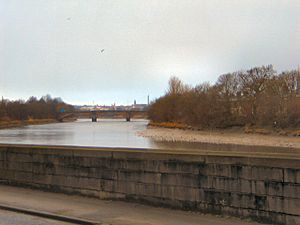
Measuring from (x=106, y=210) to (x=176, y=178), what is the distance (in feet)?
5.08

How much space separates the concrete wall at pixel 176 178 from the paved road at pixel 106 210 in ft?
0.78

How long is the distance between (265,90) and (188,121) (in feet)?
63.6

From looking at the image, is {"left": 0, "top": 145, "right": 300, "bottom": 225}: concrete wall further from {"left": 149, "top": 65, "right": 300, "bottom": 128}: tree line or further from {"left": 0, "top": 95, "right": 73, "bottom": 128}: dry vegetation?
{"left": 0, "top": 95, "right": 73, "bottom": 128}: dry vegetation

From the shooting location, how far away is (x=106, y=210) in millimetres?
8328

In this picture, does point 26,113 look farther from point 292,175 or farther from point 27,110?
point 292,175

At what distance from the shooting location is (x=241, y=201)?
7.46 meters

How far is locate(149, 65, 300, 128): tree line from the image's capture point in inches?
2776

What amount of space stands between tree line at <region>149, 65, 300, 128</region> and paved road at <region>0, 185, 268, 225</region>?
61.6 m

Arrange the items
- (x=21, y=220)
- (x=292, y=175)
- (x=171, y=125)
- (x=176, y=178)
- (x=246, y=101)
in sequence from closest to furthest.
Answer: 1. (x=292, y=175)
2. (x=21, y=220)
3. (x=176, y=178)
4. (x=246, y=101)
5. (x=171, y=125)

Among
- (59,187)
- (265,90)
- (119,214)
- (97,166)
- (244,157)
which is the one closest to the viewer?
(244,157)

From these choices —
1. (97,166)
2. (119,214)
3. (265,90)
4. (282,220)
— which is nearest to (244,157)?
(282,220)

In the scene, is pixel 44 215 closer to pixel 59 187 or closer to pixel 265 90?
pixel 59 187

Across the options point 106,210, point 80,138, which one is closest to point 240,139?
point 80,138

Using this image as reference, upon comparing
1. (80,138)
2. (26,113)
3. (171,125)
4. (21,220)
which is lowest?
(80,138)
